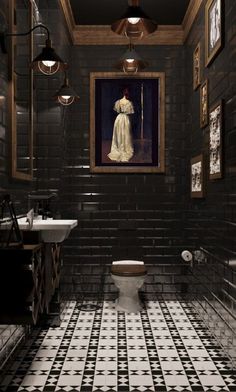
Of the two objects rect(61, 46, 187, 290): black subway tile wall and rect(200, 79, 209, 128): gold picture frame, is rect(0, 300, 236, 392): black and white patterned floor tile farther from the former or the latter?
rect(200, 79, 209, 128): gold picture frame

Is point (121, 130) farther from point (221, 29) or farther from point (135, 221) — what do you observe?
point (221, 29)

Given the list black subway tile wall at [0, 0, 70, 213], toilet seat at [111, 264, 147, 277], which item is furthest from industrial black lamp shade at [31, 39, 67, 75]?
toilet seat at [111, 264, 147, 277]

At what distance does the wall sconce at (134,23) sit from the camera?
3.20 metres

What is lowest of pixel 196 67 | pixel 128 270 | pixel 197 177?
pixel 128 270

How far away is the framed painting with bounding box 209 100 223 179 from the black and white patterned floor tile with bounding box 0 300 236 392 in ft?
4.90

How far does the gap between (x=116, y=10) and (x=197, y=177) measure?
85.8 inches

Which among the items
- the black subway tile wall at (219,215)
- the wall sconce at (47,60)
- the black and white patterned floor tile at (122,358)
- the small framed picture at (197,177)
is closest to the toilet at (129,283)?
the black and white patterned floor tile at (122,358)

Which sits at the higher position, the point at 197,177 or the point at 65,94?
the point at 65,94

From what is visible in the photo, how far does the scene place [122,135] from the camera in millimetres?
6094

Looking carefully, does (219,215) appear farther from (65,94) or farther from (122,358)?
(65,94)

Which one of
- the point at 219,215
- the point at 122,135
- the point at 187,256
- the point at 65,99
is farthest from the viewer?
the point at 122,135

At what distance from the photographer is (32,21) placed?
453cm

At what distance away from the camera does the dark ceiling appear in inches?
211

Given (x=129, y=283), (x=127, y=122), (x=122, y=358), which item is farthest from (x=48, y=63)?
(x=129, y=283)
